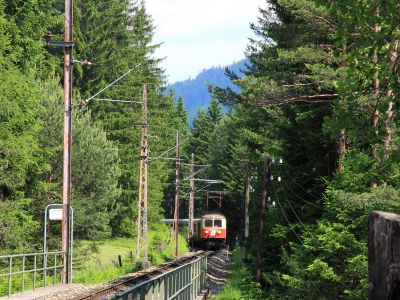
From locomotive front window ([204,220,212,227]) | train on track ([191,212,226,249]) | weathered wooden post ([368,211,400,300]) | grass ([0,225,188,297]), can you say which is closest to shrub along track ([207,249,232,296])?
grass ([0,225,188,297])

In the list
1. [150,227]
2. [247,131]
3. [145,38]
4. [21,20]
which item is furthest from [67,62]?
[150,227]

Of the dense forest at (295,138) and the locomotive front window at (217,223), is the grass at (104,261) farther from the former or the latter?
the locomotive front window at (217,223)

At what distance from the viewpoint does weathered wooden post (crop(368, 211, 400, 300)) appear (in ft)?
10.1

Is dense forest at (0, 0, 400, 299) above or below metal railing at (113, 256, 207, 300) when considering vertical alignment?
above

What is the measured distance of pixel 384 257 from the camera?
3.14 metres

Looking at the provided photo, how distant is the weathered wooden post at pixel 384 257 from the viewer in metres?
3.09

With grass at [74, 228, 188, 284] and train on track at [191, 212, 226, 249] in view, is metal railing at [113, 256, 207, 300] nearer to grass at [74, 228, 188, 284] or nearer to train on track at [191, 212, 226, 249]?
grass at [74, 228, 188, 284]

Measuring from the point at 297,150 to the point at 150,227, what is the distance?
5368cm

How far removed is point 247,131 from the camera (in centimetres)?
4234

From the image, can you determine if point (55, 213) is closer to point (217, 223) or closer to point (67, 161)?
point (67, 161)

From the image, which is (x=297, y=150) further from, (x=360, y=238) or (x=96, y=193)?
(x=96, y=193)

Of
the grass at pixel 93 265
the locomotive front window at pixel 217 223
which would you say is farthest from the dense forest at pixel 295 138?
the locomotive front window at pixel 217 223

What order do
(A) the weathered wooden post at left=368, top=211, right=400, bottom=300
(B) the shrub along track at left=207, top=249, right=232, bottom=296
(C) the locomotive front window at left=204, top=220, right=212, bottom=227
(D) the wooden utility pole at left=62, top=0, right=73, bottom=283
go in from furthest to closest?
(C) the locomotive front window at left=204, top=220, right=212, bottom=227, (B) the shrub along track at left=207, top=249, right=232, bottom=296, (D) the wooden utility pole at left=62, top=0, right=73, bottom=283, (A) the weathered wooden post at left=368, top=211, right=400, bottom=300

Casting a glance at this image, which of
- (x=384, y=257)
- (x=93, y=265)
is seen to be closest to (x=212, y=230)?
(x=93, y=265)
